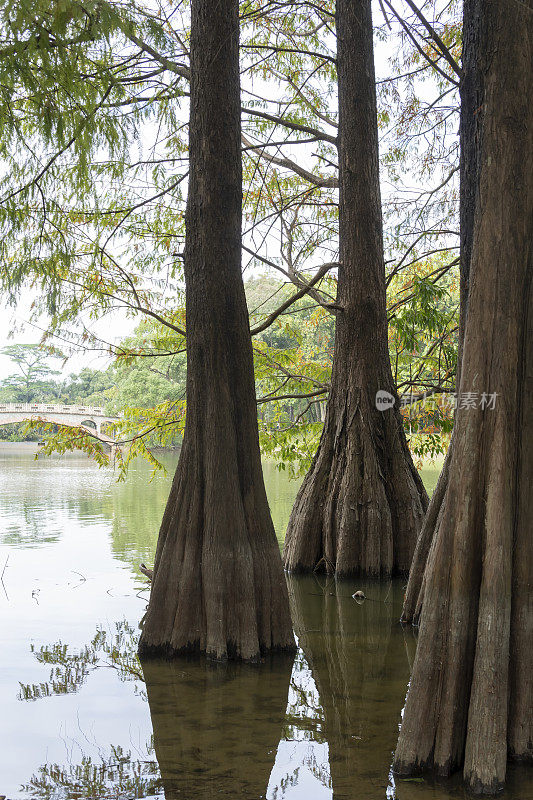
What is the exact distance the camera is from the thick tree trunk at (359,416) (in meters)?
8.86

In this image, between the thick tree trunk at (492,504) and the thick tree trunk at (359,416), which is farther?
the thick tree trunk at (359,416)

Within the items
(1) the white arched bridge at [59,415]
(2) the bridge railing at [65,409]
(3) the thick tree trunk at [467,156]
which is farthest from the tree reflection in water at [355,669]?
(1) the white arched bridge at [59,415]

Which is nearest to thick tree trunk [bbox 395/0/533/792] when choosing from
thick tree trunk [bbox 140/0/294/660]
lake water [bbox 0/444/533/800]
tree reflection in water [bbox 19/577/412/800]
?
lake water [bbox 0/444/533/800]

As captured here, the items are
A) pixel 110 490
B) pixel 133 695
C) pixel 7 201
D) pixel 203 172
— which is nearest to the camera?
pixel 133 695

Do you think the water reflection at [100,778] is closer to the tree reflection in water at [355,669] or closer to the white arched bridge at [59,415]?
the tree reflection in water at [355,669]

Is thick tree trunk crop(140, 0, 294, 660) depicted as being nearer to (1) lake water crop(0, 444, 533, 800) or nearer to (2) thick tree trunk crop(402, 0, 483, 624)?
(1) lake water crop(0, 444, 533, 800)

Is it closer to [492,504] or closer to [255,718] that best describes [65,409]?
[255,718]

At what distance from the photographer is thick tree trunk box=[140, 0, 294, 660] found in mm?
5773

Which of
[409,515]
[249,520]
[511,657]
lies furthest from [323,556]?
[511,657]

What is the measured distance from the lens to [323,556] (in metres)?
9.23

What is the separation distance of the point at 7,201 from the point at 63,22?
1.52m

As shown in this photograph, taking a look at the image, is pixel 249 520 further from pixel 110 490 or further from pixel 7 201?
pixel 110 490

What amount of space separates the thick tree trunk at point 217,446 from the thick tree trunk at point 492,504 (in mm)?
A: 2002

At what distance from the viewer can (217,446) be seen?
596 centimetres
